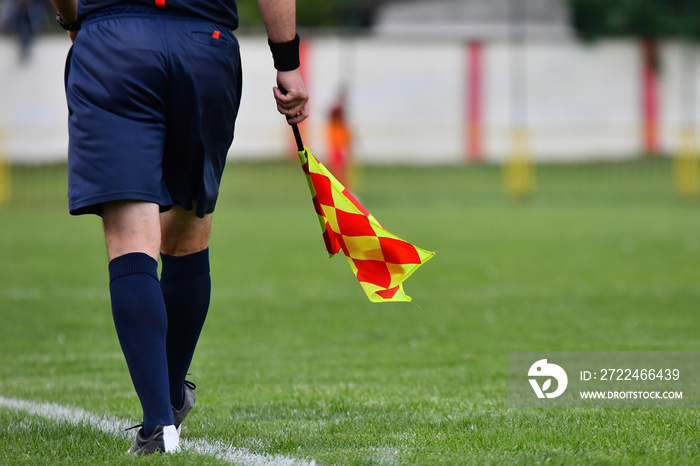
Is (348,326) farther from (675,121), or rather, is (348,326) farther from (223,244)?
(675,121)

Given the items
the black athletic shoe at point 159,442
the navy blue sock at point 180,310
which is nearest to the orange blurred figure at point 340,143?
the navy blue sock at point 180,310

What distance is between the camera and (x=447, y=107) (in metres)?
31.2

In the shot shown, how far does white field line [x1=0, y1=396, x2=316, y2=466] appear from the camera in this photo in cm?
275

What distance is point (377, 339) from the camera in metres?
5.54

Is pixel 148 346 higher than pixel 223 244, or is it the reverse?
pixel 148 346

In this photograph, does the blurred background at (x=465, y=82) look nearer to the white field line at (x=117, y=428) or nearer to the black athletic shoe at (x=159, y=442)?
the white field line at (x=117, y=428)

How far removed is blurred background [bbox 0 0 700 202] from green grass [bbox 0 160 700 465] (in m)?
13.9

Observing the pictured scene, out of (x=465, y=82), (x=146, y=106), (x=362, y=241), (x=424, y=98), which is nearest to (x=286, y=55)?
(x=146, y=106)

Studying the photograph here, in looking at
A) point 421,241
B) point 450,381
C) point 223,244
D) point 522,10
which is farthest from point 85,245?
point 522,10

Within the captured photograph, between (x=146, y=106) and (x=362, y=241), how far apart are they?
86cm

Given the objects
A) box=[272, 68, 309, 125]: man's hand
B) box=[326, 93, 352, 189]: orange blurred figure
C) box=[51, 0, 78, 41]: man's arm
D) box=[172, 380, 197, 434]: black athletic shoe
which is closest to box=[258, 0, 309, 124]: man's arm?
box=[272, 68, 309, 125]: man's hand

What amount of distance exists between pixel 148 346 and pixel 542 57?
30715 mm

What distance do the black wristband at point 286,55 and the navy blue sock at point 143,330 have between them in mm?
699

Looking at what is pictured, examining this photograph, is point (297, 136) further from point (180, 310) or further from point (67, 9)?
point (67, 9)
